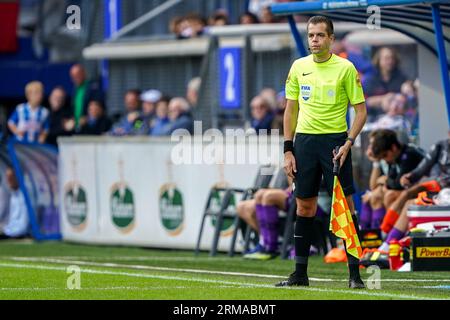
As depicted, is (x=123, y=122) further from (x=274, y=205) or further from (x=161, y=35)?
Answer: (x=274, y=205)

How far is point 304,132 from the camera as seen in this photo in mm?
11070

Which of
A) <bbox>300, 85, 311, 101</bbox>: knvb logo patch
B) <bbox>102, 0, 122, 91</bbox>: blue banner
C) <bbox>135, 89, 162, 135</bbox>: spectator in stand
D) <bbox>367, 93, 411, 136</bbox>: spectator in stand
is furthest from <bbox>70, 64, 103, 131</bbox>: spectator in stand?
<bbox>300, 85, 311, 101</bbox>: knvb logo patch

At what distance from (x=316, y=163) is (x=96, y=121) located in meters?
9.74

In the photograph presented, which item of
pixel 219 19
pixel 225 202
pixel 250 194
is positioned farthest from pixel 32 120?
pixel 250 194

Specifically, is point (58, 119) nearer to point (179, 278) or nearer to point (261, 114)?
point (261, 114)

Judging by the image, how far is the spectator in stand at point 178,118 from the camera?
18484 mm

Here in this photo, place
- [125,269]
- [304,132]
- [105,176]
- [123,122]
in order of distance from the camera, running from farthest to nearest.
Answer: [123,122] < [105,176] < [125,269] < [304,132]

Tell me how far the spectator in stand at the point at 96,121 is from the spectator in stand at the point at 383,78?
15.0ft

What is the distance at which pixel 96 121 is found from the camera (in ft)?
67.1

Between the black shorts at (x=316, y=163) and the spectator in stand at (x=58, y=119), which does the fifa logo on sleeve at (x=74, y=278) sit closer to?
the black shorts at (x=316, y=163)

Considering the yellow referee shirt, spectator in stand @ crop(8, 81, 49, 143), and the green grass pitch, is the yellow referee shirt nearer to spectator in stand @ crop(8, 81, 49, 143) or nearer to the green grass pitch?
the green grass pitch

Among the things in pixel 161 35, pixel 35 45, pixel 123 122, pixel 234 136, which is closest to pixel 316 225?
pixel 234 136

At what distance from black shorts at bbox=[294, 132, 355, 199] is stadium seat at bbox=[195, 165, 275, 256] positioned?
5106 millimetres
